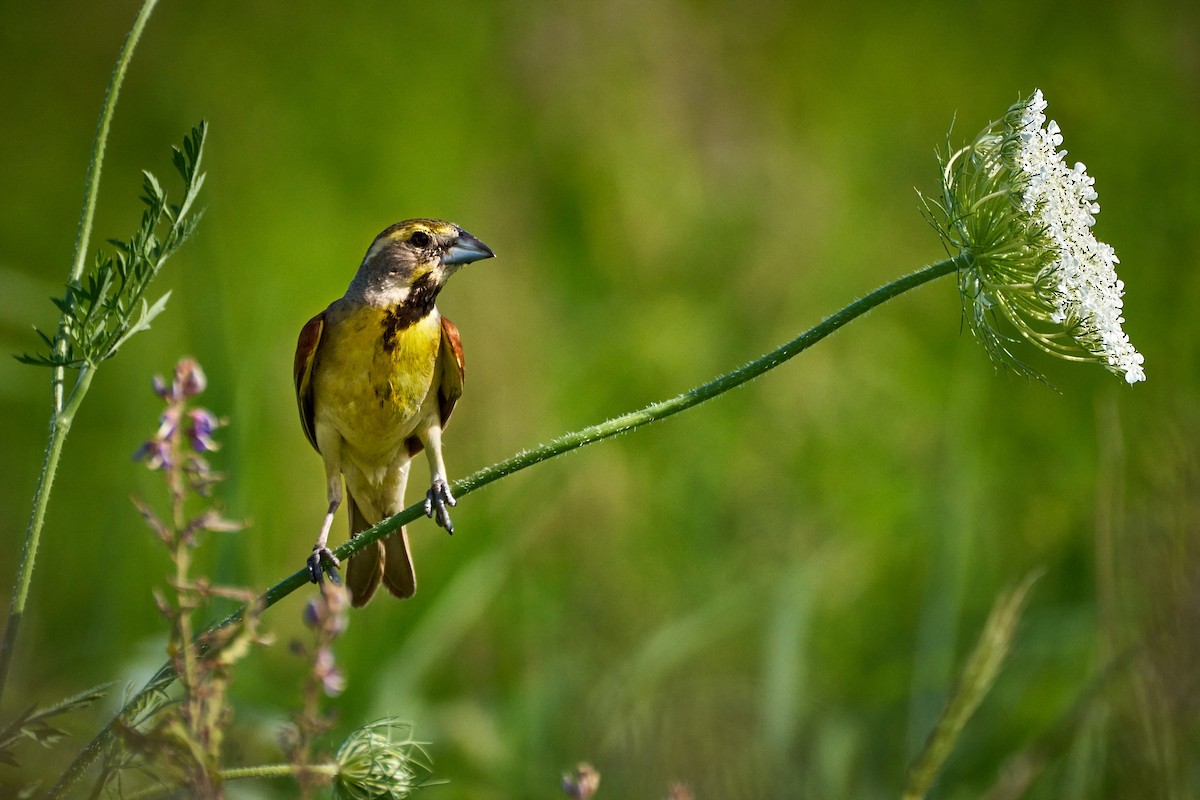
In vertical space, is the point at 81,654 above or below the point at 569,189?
below

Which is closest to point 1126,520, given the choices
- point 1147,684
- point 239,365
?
point 1147,684

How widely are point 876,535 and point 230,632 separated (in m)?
3.85

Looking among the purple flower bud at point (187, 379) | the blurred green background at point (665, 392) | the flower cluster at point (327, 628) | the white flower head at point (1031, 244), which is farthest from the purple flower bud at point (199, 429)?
the blurred green background at point (665, 392)

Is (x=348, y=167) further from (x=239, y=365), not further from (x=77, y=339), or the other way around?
(x=77, y=339)

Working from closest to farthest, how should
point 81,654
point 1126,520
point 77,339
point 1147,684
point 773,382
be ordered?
point 77,339 < point 1147,684 < point 1126,520 < point 81,654 < point 773,382

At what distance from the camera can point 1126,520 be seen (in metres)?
2.75

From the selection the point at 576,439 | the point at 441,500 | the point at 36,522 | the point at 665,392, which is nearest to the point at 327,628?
the point at 576,439

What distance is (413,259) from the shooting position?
7.11ft

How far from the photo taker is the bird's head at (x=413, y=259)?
7.02 feet

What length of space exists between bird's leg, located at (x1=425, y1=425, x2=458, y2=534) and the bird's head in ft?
0.80

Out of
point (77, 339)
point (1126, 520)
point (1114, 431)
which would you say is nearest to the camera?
point (77, 339)

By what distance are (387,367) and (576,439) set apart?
814 mm

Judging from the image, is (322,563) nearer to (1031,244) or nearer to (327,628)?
(327,628)

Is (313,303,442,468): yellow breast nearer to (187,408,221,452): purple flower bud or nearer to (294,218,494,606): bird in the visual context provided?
(294,218,494,606): bird
